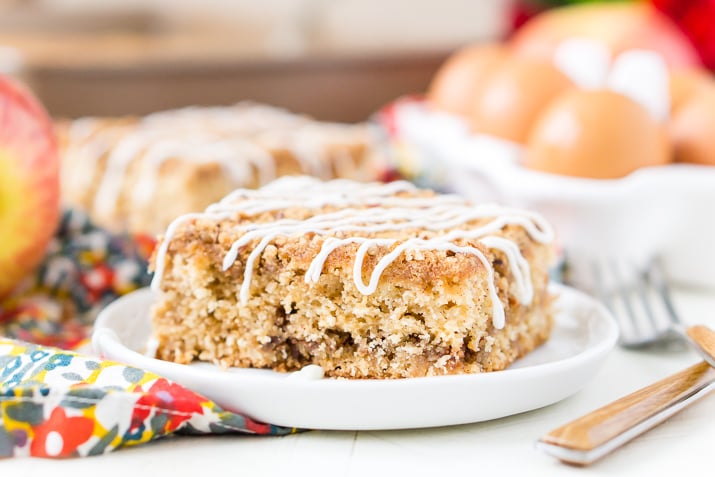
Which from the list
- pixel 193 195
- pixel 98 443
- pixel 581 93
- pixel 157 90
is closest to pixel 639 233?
pixel 581 93

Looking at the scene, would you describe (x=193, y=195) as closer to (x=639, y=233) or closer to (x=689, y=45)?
(x=639, y=233)

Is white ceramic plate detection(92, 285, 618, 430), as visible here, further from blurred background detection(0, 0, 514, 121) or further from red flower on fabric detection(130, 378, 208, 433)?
blurred background detection(0, 0, 514, 121)

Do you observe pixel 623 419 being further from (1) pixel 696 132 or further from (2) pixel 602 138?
(1) pixel 696 132

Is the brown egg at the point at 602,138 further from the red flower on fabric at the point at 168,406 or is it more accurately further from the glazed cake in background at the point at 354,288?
the red flower on fabric at the point at 168,406

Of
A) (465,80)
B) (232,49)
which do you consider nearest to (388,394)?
(465,80)

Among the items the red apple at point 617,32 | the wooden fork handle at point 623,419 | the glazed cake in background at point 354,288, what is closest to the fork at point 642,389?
the wooden fork handle at point 623,419

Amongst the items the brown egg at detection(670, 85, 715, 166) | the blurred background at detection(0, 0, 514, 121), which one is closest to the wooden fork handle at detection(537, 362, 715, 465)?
the brown egg at detection(670, 85, 715, 166)
